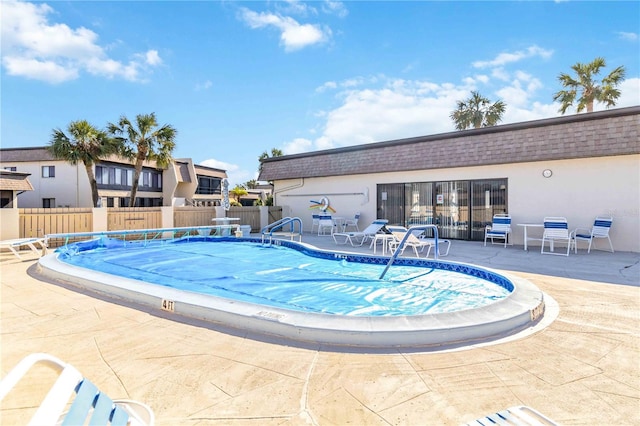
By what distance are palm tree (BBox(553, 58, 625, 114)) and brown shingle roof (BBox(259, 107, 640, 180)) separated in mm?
11063

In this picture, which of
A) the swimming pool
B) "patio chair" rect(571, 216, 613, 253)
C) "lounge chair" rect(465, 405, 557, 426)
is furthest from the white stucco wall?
"lounge chair" rect(465, 405, 557, 426)

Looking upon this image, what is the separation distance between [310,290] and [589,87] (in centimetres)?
1997

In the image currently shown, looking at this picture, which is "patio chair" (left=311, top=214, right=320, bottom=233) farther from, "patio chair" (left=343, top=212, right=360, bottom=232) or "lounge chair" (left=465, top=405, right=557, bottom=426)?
"lounge chair" (left=465, top=405, right=557, bottom=426)

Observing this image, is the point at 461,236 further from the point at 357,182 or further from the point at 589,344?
the point at 589,344

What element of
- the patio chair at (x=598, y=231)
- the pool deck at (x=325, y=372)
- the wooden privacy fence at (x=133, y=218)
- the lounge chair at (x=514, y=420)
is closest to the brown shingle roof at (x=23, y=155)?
the wooden privacy fence at (x=133, y=218)

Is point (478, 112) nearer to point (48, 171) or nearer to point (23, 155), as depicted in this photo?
point (48, 171)

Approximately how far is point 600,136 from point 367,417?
10633 millimetres

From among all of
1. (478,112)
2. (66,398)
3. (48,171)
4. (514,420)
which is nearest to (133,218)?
(66,398)

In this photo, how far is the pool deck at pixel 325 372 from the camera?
215cm

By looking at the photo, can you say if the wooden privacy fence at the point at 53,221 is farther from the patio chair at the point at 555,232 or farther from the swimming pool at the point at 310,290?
the patio chair at the point at 555,232

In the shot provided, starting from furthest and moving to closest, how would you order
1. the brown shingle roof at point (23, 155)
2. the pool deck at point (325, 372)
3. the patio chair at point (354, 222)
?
1. the brown shingle roof at point (23, 155)
2. the patio chair at point (354, 222)
3. the pool deck at point (325, 372)

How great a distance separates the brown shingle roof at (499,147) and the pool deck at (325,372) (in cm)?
668

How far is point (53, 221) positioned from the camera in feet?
35.4

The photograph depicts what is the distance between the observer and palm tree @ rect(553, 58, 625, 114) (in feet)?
56.3
